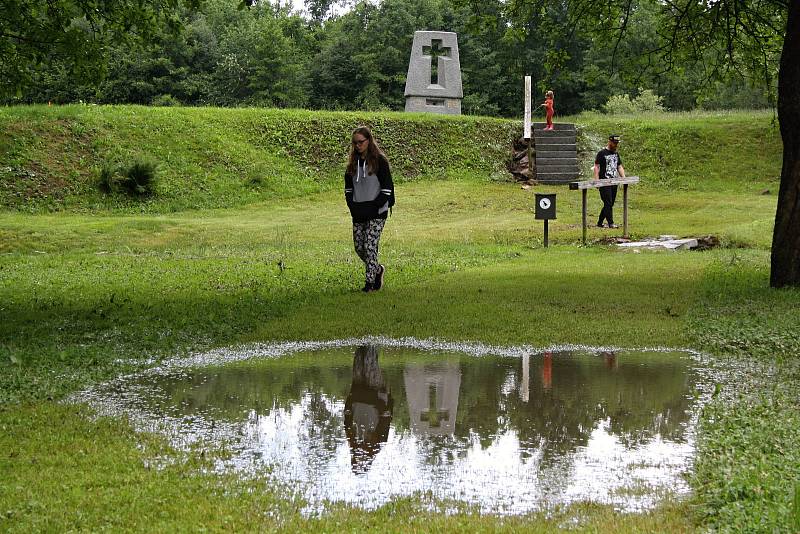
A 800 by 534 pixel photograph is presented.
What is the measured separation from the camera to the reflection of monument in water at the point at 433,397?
6812 mm

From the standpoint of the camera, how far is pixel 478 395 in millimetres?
7680

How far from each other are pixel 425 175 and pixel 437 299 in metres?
21.9

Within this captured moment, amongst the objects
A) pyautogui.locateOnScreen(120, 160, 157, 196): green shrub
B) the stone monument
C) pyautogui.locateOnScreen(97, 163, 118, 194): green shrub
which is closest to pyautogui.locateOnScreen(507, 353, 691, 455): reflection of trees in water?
pyautogui.locateOnScreen(120, 160, 157, 196): green shrub

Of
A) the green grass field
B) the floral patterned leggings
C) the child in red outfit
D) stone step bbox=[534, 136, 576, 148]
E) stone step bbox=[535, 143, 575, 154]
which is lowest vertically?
the green grass field

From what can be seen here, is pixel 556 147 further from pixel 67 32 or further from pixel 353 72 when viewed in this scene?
pixel 353 72

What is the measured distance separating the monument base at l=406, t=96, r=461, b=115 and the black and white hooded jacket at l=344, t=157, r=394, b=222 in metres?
29.2

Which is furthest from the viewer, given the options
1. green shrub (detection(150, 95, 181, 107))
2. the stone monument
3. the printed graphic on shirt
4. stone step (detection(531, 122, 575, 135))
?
green shrub (detection(150, 95, 181, 107))

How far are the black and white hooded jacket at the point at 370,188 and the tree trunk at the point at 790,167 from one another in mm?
5374

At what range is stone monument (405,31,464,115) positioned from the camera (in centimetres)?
4138

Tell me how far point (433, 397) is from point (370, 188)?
5.65 m

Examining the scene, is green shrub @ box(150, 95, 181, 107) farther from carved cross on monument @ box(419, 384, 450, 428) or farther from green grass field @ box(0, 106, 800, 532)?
carved cross on monument @ box(419, 384, 450, 428)

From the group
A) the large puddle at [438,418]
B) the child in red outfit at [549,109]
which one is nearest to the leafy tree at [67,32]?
the large puddle at [438,418]

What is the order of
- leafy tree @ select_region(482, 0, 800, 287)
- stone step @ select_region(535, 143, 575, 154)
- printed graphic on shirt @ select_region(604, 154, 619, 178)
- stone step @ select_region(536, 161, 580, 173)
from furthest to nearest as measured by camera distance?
1. stone step @ select_region(535, 143, 575, 154)
2. stone step @ select_region(536, 161, 580, 173)
3. printed graphic on shirt @ select_region(604, 154, 619, 178)
4. leafy tree @ select_region(482, 0, 800, 287)

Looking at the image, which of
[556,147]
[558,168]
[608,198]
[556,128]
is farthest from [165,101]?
[608,198]
